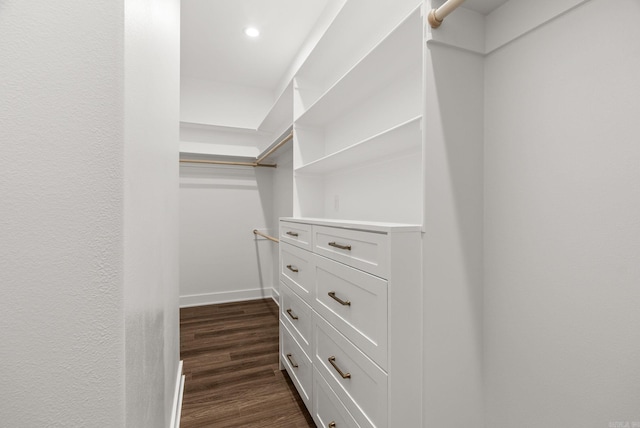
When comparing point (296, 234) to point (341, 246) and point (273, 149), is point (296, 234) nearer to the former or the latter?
point (341, 246)

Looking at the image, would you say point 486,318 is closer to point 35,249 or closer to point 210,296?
point 35,249

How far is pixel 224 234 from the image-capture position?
11.9 feet

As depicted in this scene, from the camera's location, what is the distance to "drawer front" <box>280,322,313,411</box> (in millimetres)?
1612

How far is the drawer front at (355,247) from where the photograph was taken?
1.01 m

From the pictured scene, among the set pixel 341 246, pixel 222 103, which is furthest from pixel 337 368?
pixel 222 103

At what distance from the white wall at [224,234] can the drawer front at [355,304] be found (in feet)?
7.62

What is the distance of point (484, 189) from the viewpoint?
43.8 inches

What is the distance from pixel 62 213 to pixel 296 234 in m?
1.38

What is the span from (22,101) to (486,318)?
A: 1.42 metres

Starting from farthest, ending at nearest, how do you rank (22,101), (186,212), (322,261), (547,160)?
(186,212)
(322,261)
(547,160)
(22,101)

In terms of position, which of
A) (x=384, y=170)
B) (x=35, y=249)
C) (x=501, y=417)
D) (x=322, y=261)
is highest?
(x=384, y=170)

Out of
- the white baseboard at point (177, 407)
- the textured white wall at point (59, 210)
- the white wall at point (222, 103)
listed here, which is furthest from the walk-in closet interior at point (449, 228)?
the white wall at point (222, 103)

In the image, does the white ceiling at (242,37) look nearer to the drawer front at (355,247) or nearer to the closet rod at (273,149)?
the closet rod at (273,149)

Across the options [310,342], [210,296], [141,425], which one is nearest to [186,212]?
[210,296]
